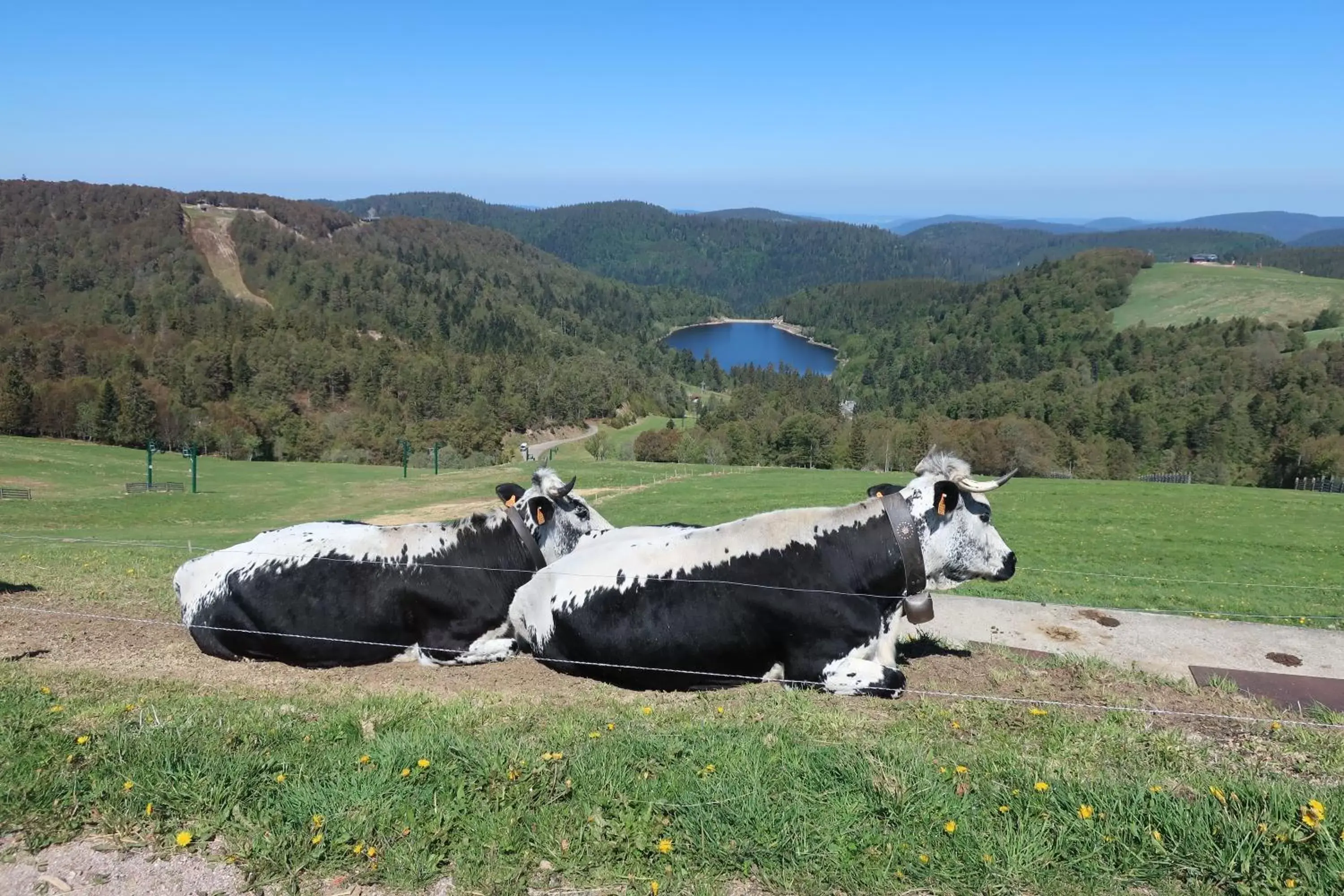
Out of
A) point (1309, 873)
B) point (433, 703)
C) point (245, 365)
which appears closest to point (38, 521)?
point (433, 703)

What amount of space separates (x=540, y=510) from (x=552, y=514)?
176 millimetres

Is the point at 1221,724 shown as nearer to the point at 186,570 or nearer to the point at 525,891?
the point at 525,891

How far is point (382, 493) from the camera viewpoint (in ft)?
164

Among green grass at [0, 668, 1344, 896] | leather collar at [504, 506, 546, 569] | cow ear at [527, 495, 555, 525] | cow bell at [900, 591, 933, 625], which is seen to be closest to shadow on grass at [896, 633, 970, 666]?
cow bell at [900, 591, 933, 625]

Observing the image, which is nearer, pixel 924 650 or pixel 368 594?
pixel 368 594

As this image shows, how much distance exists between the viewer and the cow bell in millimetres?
8297

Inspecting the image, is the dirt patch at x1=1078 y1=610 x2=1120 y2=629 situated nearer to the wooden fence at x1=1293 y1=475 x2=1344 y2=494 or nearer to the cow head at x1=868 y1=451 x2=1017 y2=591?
the cow head at x1=868 y1=451 x2=1017 y2=591

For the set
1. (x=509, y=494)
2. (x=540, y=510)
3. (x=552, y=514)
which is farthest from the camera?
(x=509, y=494)

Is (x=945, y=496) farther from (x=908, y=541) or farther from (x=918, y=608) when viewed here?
(x=918, y=608)

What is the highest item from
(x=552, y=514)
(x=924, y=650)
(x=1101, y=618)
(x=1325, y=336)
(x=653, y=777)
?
(x=1325, y=336)

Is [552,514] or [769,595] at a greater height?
[552,514]

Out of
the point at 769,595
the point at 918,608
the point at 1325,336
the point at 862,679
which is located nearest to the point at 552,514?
the point at 769,595

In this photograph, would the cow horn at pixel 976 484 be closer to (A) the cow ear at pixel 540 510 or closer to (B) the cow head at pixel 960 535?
(B) the cow head at pixel 960 535

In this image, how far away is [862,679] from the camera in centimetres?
786
